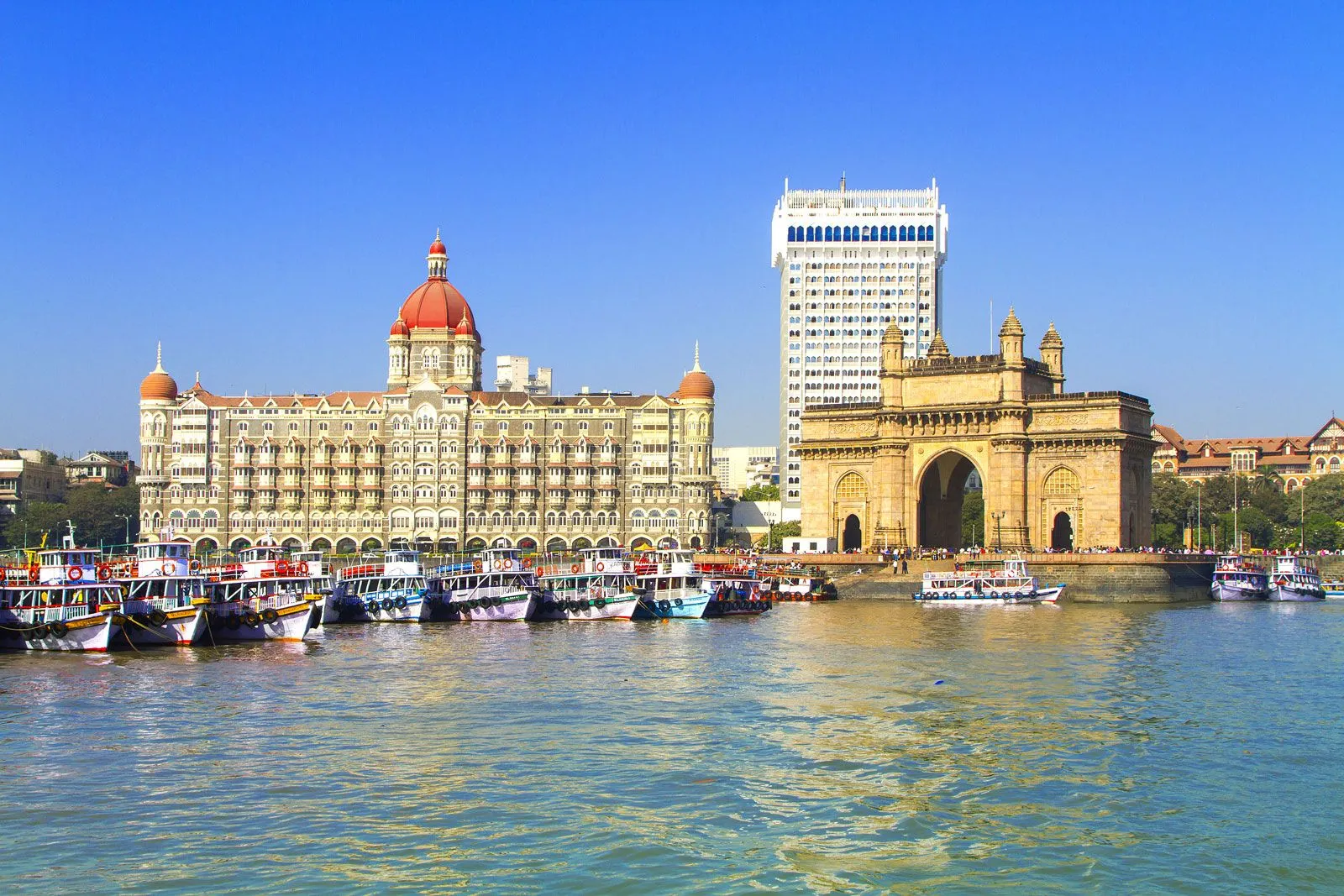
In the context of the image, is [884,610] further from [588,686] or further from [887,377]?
[588,686]

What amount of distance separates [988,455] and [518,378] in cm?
8593

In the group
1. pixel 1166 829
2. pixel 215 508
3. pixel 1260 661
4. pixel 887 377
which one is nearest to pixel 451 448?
pixel 215 508

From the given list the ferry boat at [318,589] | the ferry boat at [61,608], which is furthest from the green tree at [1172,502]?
the ferry boat at [61,608]

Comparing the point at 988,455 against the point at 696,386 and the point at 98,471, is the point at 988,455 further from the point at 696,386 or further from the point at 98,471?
the point at 98,471

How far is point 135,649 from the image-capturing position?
5744cm

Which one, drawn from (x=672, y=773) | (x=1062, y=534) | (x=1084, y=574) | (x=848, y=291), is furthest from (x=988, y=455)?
(x=848, y=291)

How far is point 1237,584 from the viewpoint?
9650 centimetres

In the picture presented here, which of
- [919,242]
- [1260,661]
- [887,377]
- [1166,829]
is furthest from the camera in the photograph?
[919,242]

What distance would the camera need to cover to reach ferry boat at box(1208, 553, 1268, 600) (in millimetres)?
96312

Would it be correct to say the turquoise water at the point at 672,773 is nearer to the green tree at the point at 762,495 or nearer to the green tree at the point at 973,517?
the green tree at the point at 973,517

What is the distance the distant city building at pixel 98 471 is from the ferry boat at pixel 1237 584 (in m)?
133

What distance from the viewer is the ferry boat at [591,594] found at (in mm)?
75500

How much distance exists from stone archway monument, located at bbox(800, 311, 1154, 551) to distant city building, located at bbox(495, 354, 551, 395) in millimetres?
64377

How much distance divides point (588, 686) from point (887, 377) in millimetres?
60919
